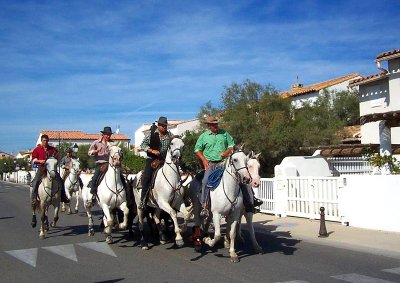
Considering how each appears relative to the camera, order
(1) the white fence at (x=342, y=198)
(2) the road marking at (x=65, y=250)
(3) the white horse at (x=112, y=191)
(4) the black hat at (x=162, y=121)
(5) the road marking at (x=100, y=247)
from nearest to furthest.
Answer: (2) the road marking at (x=65, y=250)
(5) the road marking at (x=100, y=247)
(4) the black hat at (x=162, y=121)
(3) the white horse at (x=112, y=191)
(1) the white fence at (x=342, y=198)

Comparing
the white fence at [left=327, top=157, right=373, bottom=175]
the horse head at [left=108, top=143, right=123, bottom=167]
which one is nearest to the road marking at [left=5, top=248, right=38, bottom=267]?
the horse head at [left=108, top=143, right=123, bottom=167]

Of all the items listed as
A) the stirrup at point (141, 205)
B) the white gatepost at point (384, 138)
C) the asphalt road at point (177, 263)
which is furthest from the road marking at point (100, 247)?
the white gatepost at point (384, 138)

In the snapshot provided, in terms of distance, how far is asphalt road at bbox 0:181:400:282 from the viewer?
301 inches

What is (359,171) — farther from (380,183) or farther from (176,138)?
(176,138)

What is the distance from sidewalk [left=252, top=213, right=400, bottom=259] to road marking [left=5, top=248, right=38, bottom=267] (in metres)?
6.56

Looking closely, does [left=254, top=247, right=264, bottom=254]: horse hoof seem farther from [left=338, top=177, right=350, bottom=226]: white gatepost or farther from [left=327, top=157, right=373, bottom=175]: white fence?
[left=327, top=157, right=373, bottom=175]: white fence

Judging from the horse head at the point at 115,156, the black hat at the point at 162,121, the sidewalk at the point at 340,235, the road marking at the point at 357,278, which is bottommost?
the sidewalk at the point at 340,235

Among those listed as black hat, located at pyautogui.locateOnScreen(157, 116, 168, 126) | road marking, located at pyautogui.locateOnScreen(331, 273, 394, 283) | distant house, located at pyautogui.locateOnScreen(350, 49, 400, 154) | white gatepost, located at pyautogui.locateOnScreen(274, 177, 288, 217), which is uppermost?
distant house, located at pyautogui.locateOnScreen(350, 49, 400, 154)

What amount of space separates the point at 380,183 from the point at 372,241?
2.23 meters

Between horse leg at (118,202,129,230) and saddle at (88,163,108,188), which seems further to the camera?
saddle at (88,163,108,188)

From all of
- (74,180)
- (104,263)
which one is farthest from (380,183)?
(74,180)

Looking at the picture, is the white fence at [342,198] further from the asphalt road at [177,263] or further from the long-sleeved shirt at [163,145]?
the long-sleeved shirt at [163,145]

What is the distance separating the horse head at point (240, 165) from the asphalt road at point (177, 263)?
162 centimetres

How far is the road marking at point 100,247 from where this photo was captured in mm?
9916
